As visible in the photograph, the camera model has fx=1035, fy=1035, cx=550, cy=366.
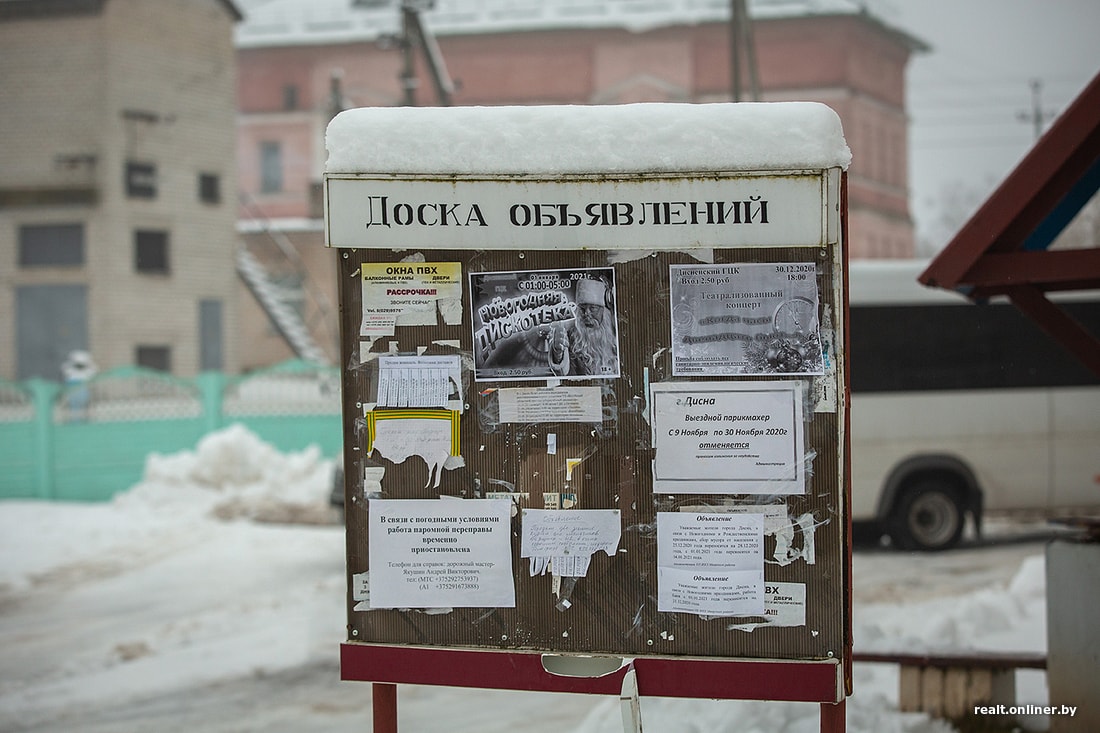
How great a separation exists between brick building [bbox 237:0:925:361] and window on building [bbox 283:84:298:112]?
50 mm

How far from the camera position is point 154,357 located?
2252cm

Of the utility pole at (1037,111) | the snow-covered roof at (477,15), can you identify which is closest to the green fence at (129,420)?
the snow-covered roof at (477,15)

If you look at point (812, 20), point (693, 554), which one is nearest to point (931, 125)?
point (812, 20)

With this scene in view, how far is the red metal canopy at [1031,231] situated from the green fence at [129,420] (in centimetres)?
1299

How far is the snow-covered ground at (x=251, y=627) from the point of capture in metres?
5.53

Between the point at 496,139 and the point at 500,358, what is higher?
the point at 496,139

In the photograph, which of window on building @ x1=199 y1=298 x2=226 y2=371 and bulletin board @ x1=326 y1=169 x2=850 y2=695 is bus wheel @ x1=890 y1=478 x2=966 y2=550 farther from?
window on building @ x1=199 y1=298 x2=226 y2=371

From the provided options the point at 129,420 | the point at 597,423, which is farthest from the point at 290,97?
the point at 597,423

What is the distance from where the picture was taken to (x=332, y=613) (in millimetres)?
8406

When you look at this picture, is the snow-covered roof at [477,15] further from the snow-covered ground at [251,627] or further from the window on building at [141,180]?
the snow-covered ground at [251,627]

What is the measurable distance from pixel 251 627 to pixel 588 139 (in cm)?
607

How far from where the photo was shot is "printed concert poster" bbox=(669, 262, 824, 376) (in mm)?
3059

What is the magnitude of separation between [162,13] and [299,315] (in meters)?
A: 7.44

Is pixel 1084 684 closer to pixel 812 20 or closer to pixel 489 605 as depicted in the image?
pixel 489 605
